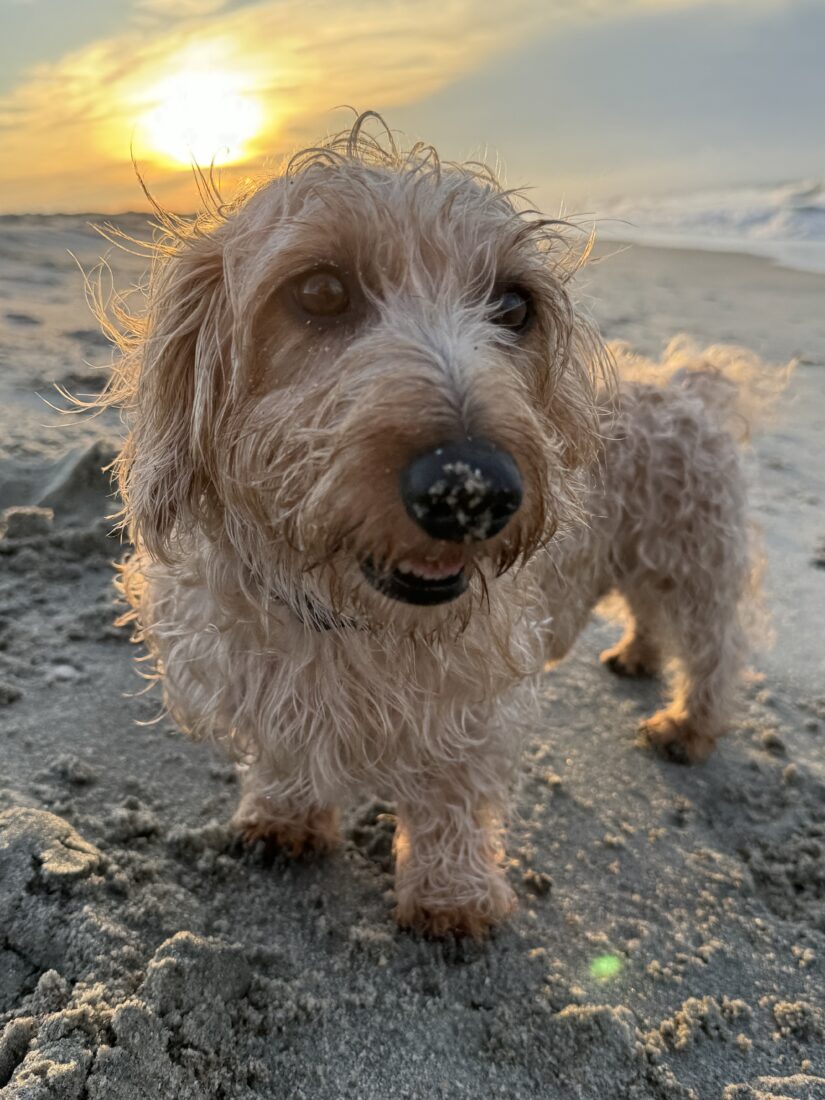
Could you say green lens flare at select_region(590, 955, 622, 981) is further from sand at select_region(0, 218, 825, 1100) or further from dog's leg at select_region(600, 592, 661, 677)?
dog's leg at select_region(600, 592, 661, 677)

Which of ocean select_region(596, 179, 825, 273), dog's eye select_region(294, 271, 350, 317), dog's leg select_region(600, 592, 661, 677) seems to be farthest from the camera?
ocean select_region(596, 179, 825, 273)

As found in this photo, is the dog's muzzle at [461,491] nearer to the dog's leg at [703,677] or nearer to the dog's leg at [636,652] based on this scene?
the dog's leg at [703,677]

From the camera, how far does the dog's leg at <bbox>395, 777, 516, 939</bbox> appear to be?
2.45 m

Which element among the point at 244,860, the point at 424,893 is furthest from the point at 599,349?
the point at 244,860

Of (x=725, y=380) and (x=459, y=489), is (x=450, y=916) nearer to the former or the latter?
(x=459, y=489)

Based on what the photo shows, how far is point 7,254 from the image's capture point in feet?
31.8

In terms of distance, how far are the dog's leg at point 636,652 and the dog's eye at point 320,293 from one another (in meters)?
2.25

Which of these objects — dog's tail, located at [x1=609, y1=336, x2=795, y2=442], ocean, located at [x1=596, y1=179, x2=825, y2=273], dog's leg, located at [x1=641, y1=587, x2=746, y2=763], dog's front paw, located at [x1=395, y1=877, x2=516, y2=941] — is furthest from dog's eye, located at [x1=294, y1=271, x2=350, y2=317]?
ocean, located at [x1=596, y1=179, x2=825, y2=273]

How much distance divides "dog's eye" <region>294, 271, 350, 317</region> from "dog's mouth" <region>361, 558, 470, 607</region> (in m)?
0.61

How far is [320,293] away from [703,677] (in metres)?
2.32

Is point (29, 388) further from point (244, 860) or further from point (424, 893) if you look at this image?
point (424, 893)

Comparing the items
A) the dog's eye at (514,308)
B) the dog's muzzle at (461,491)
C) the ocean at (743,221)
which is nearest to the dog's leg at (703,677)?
the dog's eye at (514,308)

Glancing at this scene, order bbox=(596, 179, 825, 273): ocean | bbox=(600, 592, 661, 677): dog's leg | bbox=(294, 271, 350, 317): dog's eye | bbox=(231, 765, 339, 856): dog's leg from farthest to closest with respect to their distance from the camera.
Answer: bbox=(596, 179, 825, 273): ocean, bbox=(600, 592, 661, 677): dog's leg, bbox=(231, 765, 339, 856): dog's leg, bbox=(294, 271, 350, 317): dog's eye

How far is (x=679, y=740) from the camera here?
11.2 ft
